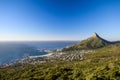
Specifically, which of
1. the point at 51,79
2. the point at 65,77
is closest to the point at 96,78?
the point at 65,77

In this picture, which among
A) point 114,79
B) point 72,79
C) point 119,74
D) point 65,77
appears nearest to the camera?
point 114,79

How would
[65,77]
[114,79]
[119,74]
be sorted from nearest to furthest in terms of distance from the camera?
[114,79] < [119,74] < [65,77]

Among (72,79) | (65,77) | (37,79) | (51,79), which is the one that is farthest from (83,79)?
(37,79)

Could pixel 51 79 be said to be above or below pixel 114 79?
below

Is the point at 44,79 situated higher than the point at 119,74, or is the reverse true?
the point at 119,74

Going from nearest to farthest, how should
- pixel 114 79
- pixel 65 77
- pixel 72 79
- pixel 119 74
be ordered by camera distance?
1. pixel 114 79
2. pixel 119 74
3. pixel 72 79
4. pixel 65 77

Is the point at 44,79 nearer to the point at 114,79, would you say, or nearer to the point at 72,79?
the point at 72,79

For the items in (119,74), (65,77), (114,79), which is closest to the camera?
(114,79)

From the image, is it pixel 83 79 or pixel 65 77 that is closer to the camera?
pixel 83 79

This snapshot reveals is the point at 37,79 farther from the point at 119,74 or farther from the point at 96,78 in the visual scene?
the point at 119,74
